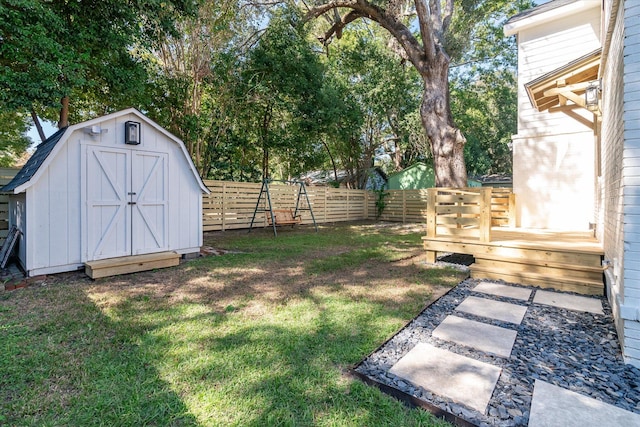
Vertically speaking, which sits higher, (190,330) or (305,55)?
(305,55)

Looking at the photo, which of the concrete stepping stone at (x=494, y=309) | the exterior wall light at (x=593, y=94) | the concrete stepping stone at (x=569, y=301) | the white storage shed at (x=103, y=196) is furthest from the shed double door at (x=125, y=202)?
the exterior wall light at (x=593, y=94)

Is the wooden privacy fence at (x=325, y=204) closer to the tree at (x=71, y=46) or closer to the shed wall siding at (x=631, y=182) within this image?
the shed wall siding at (x=631, y=182)

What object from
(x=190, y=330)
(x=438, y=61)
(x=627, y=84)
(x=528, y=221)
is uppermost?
(x=438, y=61)

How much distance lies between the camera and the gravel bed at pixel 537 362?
1.68 m

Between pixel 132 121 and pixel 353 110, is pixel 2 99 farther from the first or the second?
pixel 353 110

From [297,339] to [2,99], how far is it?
5.72m

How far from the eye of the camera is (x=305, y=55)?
10.7 m

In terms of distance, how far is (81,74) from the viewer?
5.34m

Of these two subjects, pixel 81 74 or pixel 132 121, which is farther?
pixel 81 74

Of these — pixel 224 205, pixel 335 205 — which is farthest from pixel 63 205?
pixel 335 205

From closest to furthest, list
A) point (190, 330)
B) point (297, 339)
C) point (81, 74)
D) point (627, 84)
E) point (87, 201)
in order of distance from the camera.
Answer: point (627, 84) → point (297, 339) → point (190, 330) → point (87, 201) → point (81, 74)

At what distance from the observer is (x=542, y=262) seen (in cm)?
398

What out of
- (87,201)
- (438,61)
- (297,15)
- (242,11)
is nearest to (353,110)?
(297,15)

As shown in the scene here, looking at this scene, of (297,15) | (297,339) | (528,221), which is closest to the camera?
(297,339)
